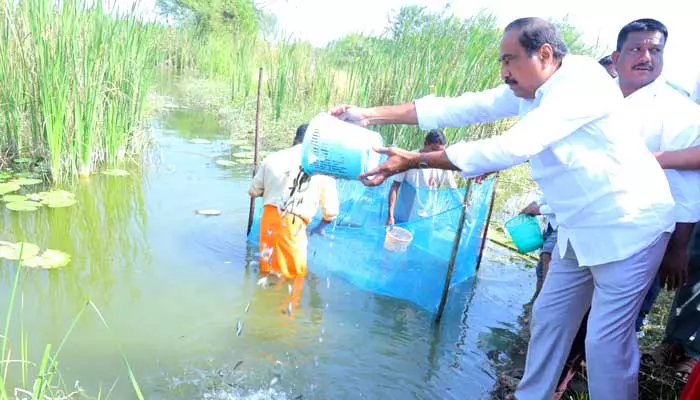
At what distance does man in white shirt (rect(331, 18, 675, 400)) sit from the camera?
1.87m

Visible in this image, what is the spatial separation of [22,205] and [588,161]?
443 centimetres

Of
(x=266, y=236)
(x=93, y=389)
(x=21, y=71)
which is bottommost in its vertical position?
(x=93, y=389)

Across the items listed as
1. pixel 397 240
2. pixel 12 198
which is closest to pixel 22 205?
pixel 12 198

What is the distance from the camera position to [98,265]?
3.96 metres

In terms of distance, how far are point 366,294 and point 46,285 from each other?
2.16m

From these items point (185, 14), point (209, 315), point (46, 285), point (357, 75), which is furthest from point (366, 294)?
point (185, 14)

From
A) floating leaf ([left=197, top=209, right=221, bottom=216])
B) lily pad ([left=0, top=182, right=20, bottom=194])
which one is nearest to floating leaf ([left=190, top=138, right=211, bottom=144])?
floating leaf ([left=197, top=209, right=221, bottom=216])

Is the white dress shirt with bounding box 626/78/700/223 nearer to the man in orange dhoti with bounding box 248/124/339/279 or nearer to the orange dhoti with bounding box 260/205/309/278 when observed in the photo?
the man in orange dhoti with bounding box 248/124/339/279

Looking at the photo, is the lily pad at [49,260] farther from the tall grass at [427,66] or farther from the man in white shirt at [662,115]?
the man in white shirt at [662,115]

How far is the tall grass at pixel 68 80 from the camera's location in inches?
192

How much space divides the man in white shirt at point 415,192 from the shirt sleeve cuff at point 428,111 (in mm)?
1916

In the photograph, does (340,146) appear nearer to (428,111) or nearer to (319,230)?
(428,111)

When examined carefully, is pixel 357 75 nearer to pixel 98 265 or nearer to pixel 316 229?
pixel 316 229

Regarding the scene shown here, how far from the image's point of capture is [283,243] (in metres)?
3.79
